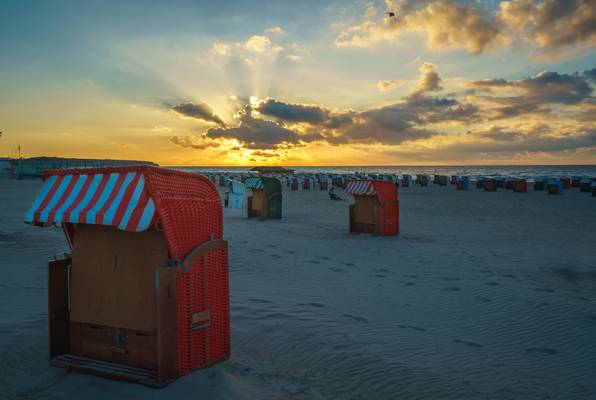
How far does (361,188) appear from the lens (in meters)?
13.8

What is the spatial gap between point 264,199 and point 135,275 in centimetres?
1390

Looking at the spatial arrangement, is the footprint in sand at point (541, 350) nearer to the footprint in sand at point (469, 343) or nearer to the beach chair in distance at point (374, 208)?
the footprint in sand at point (469, 343)

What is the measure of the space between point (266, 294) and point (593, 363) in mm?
4653

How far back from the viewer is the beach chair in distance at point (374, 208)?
13688mm

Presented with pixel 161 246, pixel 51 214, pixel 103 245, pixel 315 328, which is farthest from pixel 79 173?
pixel 315 328

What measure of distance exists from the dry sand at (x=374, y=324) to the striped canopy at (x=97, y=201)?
5.10ft

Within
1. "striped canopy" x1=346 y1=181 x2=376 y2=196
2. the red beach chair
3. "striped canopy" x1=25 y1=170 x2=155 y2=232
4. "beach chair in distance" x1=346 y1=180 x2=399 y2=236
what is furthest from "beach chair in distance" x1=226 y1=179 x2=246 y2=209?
the red beach chair

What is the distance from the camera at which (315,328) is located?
580 centimetres

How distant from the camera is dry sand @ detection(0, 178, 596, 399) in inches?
167

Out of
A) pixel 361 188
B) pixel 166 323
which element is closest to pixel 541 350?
pixel 166 323

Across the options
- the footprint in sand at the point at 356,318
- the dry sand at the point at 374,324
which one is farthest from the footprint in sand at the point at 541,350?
the footprint in sand at the point at 356,318

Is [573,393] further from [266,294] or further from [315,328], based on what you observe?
[266,294]

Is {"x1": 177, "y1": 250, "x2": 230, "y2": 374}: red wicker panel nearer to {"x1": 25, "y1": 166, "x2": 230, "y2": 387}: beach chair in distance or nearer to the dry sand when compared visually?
{"x1": 25, "y1": 166, "x2": 230, "y2": 387}: beach chair in distance

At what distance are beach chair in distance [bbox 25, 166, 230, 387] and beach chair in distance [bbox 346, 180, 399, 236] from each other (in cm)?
964
